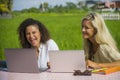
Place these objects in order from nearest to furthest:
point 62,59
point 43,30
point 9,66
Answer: point 62,59
point 9,66
point 43,30

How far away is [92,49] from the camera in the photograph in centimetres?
249

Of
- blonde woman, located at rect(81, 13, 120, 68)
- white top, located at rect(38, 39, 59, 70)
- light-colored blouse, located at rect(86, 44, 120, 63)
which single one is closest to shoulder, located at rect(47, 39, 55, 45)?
white top, located at rect(38, 39, 59, 70)

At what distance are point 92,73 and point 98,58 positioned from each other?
0.95ft

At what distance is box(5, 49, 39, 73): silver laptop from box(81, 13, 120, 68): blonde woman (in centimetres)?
44

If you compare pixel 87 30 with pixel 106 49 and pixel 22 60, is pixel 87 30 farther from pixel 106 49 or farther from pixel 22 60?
pixel 22 60

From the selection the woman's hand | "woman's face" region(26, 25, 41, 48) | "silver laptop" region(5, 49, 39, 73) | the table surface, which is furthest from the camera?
"woman's face" region(26, 25, 41, 48)

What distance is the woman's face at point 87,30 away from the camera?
2.41m

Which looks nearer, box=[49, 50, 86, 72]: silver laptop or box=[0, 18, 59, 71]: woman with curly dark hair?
box=[49, 50, 86, 72]: silver laptop

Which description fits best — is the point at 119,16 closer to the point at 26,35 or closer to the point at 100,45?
the point at 100,45

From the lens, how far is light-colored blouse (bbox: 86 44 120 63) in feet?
7.90

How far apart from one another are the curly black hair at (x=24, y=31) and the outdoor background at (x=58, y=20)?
0.10ft

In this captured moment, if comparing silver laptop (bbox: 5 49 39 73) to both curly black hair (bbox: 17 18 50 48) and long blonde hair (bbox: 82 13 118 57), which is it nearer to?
curly black hair (bbox: 17 18 50 48)

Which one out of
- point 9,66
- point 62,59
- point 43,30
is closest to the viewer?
point 62,59

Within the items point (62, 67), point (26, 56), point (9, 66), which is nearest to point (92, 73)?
point (62, 67)
